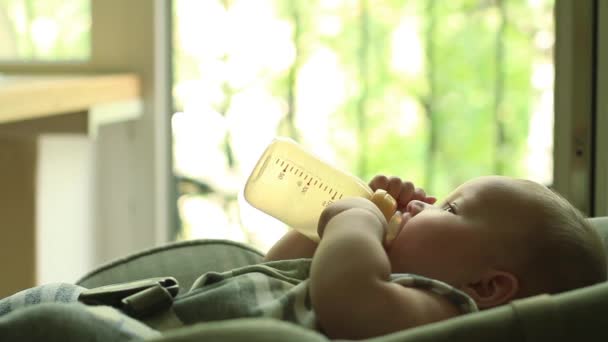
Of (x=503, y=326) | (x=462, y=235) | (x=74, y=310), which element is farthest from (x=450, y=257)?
(x=74, y=310)

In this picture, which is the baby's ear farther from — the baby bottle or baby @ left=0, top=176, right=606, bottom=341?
the baby bottle

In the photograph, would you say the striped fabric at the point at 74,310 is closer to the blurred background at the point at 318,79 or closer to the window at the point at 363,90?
the blurred background at the point at 318,79

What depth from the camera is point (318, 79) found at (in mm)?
1875

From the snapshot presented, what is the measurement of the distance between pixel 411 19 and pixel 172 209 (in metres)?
0.66

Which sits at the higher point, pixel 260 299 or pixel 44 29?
pixel 44 29

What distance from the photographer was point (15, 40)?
188cm

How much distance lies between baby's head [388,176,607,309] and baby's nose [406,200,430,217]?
0.04 m

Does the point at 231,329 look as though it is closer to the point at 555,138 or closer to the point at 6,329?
the point at 6,329

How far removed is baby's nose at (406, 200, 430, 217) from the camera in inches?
39.9

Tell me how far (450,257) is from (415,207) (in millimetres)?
106

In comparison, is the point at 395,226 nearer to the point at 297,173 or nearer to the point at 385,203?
the point at 385,203

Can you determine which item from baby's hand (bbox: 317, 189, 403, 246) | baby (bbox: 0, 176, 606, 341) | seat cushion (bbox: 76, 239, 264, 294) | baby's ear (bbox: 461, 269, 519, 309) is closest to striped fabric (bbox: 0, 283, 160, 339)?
baby (bbox: 0, 176, 606, 341)

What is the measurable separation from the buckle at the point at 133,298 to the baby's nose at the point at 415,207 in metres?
0.31

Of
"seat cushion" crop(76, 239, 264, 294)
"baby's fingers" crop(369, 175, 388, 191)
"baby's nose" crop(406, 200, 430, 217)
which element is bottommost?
"seat cushion" crop(76, 239, 264, 294)
